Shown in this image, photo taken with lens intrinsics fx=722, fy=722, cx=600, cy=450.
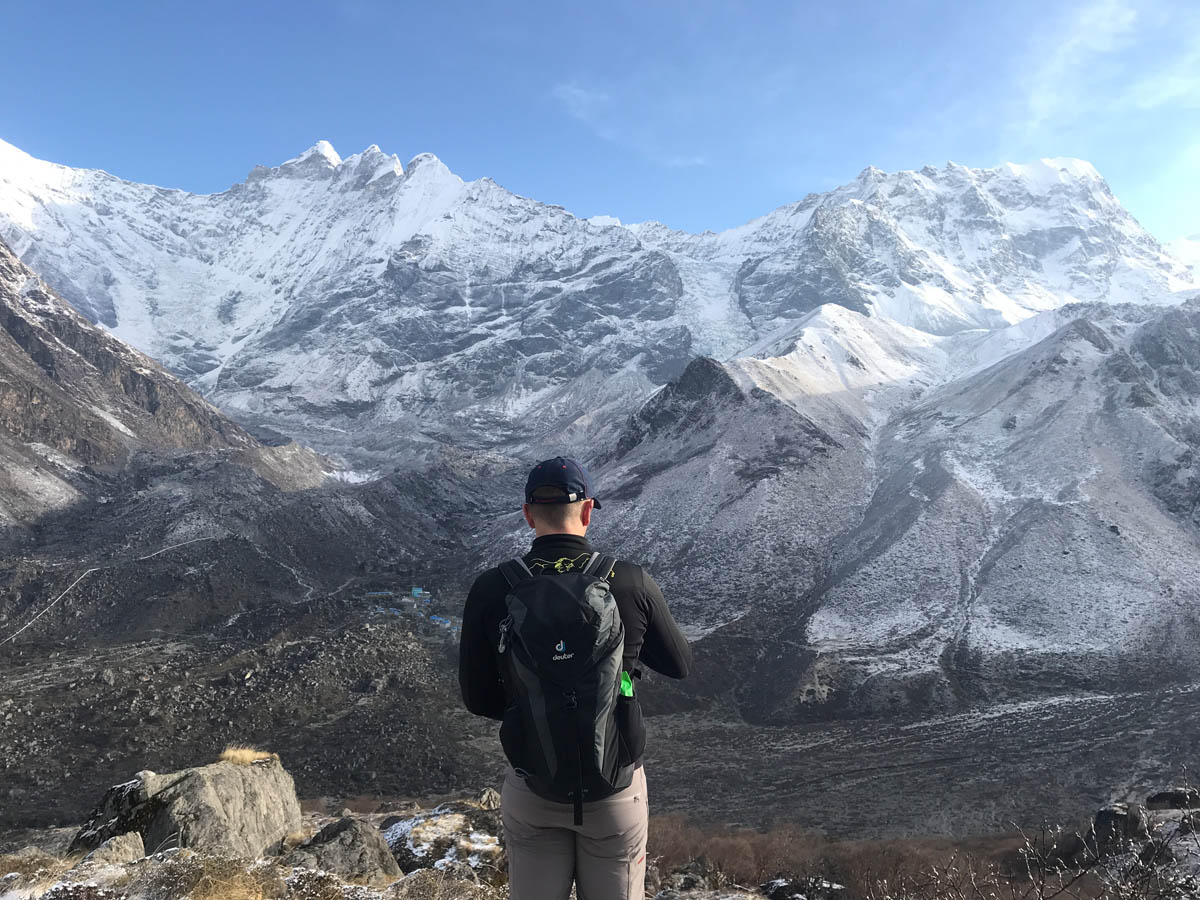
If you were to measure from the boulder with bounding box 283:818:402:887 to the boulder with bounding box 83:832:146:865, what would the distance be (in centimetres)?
188

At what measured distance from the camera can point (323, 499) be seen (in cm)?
9031

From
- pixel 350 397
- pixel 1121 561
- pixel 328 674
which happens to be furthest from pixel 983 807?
pixel 350 397

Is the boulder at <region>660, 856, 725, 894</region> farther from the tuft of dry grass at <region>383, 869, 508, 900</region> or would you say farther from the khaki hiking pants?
the khaki hiking pants

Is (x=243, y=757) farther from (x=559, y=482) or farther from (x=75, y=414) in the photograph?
(x=75, y=414)

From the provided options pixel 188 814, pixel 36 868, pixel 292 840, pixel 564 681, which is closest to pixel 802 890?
pixel 292 840

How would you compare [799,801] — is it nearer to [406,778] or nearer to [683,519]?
[406,778]

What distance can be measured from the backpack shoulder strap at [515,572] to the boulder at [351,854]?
8.62 meters

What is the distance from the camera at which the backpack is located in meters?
3.82

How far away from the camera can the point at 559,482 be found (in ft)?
14.5

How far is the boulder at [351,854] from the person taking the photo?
1064 cm

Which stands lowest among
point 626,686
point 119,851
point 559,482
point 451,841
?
point 451,841

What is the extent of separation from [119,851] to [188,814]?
2355mm

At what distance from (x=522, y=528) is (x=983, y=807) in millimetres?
58121

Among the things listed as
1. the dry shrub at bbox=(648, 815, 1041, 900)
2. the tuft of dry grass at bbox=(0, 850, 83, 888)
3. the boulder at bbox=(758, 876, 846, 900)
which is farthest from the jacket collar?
the dry shrub at bbox=(648, 815, 1041, 900)
